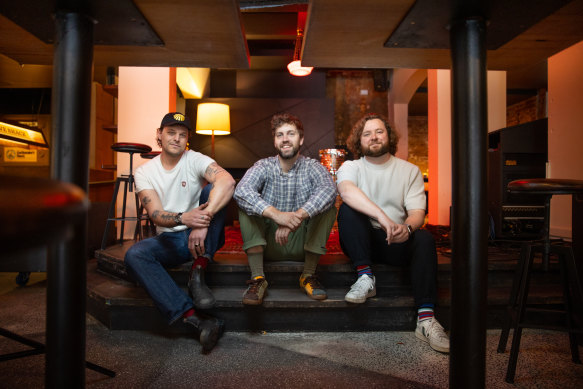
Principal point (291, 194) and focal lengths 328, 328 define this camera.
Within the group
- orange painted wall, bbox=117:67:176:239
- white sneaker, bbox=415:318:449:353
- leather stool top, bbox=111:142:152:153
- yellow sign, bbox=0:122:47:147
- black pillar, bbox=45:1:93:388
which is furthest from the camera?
orange painted wall, bbox=117:67:176:239

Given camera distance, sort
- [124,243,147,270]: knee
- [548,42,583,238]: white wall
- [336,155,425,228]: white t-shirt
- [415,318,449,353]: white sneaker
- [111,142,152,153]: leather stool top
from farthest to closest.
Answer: [548,42,583,238]: white wall < [111,142,152,153]: leather stool top < [336,155,425,228]: white t-shirt < [124,243,147,270]: knee < [415,318,449,353]: white sneaker

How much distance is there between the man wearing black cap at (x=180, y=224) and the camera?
162 cm

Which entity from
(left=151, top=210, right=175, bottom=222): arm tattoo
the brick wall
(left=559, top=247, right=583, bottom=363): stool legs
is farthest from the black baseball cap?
the brick wall

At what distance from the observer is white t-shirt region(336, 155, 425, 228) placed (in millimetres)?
1976

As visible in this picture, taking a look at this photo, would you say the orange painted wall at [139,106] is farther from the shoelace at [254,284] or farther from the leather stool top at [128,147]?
the shoelace at [254,284]

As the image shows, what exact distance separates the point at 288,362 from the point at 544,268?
3.87 ft

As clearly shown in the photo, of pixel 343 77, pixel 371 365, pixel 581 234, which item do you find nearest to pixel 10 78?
pixel 343 77

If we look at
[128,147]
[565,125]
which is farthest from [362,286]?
[565,125]

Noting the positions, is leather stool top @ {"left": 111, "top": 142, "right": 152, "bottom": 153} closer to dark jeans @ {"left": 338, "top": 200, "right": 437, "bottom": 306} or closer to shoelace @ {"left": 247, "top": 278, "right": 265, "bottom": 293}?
shoelace @ {"left": 247, "top": 278, "right": 265, "bottom": 293}

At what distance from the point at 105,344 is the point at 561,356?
2.18m

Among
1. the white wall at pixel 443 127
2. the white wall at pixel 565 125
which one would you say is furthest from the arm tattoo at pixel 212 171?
the white wall at pixel 443 127

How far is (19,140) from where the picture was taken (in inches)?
143

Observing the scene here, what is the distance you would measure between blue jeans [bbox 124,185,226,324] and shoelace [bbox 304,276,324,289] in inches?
22.1

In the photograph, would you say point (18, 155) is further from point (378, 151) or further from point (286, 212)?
point (378, 151)
